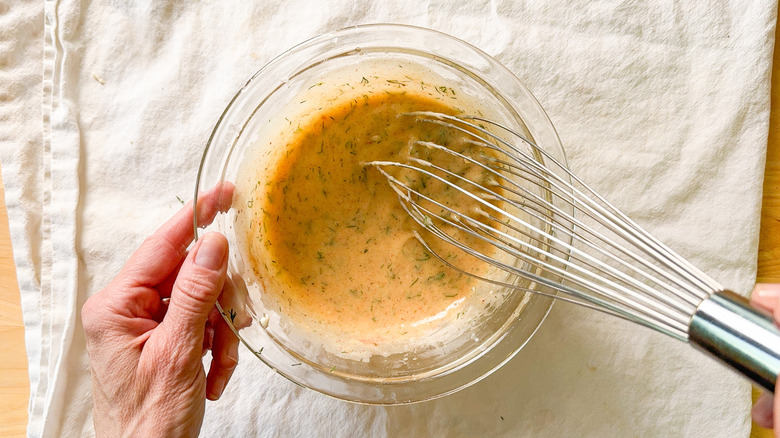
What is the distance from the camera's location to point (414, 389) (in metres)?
1.43

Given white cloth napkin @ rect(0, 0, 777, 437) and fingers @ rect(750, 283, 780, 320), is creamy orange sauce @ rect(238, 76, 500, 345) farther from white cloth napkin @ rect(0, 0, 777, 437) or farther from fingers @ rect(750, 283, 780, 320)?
fingers @ rect(750, 283, 780, 320)

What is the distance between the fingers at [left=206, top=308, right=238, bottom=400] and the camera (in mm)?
1529

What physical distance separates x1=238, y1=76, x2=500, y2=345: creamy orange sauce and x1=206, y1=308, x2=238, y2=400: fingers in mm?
154

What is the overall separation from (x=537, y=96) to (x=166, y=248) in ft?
3.42

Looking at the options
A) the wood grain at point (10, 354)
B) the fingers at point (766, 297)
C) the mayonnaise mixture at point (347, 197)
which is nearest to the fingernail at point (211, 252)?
the mayonnaise mixture at point (347, 197)

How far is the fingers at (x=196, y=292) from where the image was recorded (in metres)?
1.31

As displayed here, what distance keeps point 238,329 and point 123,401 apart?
0.30m

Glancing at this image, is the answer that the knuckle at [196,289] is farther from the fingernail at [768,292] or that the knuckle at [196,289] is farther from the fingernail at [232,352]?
the fingernail at [768,292]

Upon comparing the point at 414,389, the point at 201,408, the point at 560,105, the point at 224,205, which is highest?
the point at 224,205

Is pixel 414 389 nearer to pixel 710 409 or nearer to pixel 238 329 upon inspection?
pixel 238 329

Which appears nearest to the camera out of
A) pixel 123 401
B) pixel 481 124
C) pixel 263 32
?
pixel 123 401

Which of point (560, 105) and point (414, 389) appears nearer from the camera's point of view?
point (414, 389)

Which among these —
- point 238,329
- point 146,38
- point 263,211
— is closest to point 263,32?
point 146,38

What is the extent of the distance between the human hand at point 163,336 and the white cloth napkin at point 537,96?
17 centimetres
